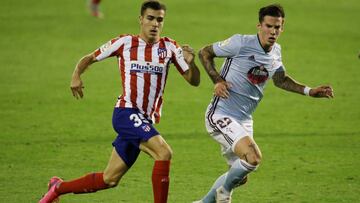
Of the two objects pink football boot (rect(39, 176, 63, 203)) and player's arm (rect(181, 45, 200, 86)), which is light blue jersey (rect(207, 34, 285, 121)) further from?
pink football boot (rect(39, 176, 63, 203))

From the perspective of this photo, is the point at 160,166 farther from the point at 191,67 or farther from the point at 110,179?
the point at 191,67

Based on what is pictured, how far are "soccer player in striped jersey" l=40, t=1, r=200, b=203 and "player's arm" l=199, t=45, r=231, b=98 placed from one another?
212mm

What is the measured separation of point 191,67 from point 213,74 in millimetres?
321

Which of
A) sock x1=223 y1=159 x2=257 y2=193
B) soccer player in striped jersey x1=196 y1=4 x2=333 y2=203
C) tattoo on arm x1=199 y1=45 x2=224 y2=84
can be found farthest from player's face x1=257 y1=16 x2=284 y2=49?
sock x1=223 y1=159 x2=257 y2=193

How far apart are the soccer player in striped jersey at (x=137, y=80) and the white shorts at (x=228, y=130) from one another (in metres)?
0.50

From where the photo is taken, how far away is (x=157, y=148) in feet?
28.9

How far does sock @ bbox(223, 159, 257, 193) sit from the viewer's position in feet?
29.4

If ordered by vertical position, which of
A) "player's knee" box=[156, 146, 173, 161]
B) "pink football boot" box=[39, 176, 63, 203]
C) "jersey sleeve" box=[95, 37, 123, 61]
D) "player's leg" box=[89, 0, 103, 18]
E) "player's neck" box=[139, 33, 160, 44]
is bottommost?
"pink football boot" box=[39, 176, 63, 203]

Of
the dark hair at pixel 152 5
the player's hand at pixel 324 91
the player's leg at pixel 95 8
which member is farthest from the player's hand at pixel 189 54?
the player's leg at pixel 95 8

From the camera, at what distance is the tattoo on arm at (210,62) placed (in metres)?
9.36

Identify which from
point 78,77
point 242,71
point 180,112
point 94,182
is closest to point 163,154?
point 94,182

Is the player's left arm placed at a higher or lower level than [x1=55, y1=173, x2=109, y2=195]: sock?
higher

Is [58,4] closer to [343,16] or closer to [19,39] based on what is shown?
[19,39]

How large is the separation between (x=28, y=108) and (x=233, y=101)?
7.89 meters
